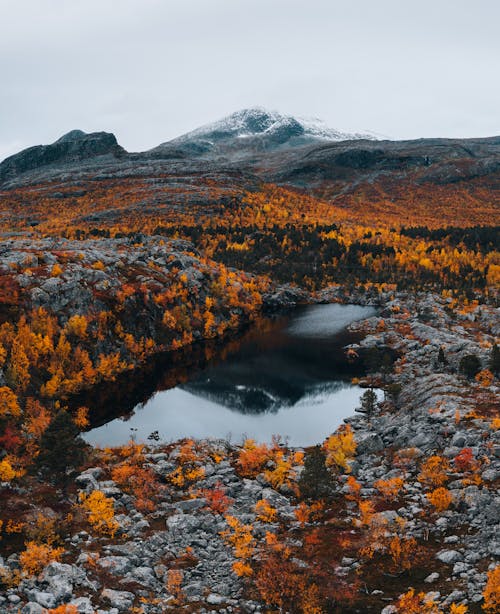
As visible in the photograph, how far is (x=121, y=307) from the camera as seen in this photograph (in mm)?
99750

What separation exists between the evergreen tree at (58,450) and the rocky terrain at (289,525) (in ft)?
7.07

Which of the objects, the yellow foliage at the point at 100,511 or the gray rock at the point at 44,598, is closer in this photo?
the gray rock at the point at 44,598

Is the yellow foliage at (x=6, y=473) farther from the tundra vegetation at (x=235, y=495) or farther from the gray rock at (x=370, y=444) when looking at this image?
the gray rock at (x=370, y=444)

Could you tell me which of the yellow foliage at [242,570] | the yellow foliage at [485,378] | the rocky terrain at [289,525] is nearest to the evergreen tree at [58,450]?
the rocky terrain at [289,525]

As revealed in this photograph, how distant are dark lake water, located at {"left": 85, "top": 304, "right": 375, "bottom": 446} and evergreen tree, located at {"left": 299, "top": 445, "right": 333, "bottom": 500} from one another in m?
19.5

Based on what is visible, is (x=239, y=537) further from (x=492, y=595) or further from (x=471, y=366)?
(x=471, y=366)

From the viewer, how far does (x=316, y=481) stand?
132ft

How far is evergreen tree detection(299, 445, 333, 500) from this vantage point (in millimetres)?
40438

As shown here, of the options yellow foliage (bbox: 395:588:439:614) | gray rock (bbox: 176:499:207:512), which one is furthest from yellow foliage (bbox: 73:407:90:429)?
yellow foliage (bbox: 395:588:439:614)

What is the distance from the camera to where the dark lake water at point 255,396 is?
65.2 metres

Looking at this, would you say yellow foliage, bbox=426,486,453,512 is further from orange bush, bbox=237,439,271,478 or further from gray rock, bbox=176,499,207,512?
gray rock, bbox=176,499,207,512

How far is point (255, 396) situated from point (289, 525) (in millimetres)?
43412

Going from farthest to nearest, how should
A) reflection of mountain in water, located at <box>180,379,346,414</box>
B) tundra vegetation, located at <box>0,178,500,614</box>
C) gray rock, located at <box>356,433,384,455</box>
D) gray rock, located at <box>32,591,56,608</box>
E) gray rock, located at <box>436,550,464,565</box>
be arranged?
reflection of mountain in water, located at <box>180,379,346,414</box> < gray rock, located at <box>356,433,384,455</box> < gray rock, located at <box>436,550,464,565</box> < tundra vegetation, located at <box>0,178,500,614</box> < gray rock, located at <box>32,591,56,608</box>

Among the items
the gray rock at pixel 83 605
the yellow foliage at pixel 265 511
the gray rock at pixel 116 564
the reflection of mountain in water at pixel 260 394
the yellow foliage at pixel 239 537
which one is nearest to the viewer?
the gray rock at pixel 83 605
